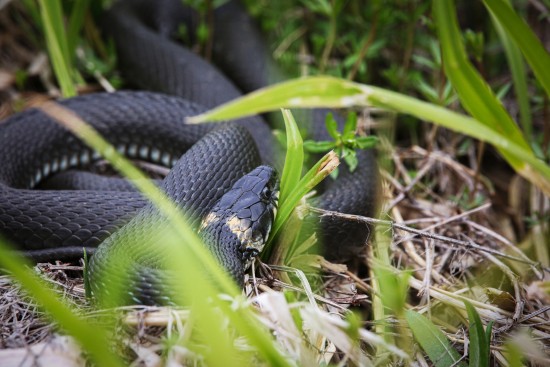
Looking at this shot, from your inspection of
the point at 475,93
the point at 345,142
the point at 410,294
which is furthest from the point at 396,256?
the point at 475,93

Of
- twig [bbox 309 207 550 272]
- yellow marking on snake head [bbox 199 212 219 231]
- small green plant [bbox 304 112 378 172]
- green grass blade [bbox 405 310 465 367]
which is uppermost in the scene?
small green plant [bbox 304 112 378 172]

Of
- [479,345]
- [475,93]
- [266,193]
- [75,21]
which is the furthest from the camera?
[75,21]

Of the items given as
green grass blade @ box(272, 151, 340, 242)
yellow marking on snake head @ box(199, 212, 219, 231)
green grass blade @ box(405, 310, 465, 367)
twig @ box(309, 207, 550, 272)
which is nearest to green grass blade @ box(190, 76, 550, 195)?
green grass blade @ box(272, 151, 340, 242)

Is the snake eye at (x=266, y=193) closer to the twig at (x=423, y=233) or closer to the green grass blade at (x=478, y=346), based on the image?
the twig at (x=423, y=233)

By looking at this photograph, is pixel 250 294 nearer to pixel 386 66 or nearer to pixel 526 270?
pixel 526 270

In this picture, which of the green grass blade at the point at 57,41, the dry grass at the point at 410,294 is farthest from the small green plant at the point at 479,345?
the green grass blade at the point at 57,41

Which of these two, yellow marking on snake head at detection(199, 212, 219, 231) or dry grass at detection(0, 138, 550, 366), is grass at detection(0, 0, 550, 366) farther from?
yellow marking on snake head at detection(199, 212, 219, 231)

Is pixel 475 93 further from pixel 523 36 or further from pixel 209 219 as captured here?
pixel 209 219

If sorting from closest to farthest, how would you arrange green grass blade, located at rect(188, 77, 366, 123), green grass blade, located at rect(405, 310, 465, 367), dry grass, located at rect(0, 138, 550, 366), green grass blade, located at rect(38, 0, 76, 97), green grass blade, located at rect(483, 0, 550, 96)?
green grass blade, located at rect(188, 77, 366, 123) → dry grass, located at rect(0, 138, 550, 366) → green grass blade, located at rect(405, 310, 465, 367) → green grass blade, located at rect(483, 0, 550, 96) → green grass blade, located at rect(38, 0, 76, 97)
